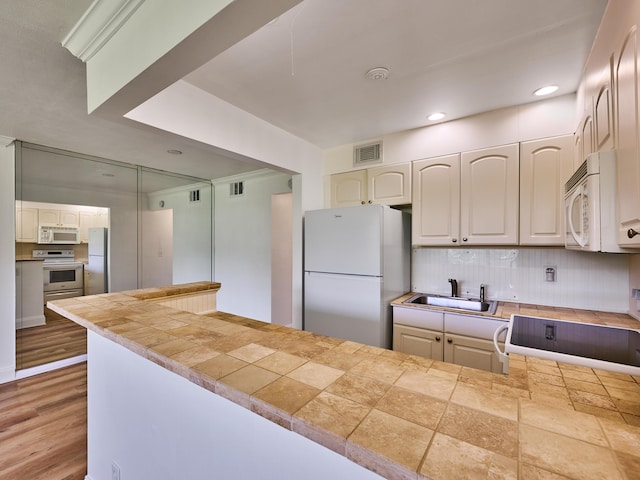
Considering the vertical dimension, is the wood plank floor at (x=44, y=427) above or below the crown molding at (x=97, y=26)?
below

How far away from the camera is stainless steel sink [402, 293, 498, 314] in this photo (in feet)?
7.90

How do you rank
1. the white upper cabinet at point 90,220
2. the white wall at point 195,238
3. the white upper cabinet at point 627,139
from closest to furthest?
the white upper cabinet at point 627,139 → the white upper cabinet at point 90,220 → the white wall at point 195,238

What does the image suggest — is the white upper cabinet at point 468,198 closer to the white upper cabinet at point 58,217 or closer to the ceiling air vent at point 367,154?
the ceiling air vent at point 367,154

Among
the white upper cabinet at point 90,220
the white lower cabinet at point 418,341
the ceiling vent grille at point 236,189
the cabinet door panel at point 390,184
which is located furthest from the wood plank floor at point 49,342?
the cabinet door panel at point 390,184

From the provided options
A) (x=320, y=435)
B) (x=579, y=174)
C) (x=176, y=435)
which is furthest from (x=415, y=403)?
(x=579, y=174)

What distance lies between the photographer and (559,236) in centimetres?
205

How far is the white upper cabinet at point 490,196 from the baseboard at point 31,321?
4334mm

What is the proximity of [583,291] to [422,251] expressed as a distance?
4.03 ft

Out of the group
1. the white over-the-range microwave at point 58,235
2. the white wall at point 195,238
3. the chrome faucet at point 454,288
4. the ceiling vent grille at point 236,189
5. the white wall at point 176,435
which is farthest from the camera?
the white wall at point 195,238

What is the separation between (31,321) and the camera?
3.13 m

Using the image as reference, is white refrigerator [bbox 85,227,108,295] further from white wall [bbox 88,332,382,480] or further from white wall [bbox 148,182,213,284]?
white wall [bbox 88,332,382,480]

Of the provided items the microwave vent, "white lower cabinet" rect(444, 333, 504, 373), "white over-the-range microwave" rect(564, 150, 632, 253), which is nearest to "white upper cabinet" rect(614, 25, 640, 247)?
"white over-the-range microwave" rect(564, 150, 632, 253)

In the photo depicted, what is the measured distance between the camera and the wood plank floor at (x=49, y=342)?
2936 millimetres

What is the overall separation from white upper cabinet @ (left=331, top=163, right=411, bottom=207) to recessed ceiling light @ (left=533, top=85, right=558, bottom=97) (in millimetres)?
1000
